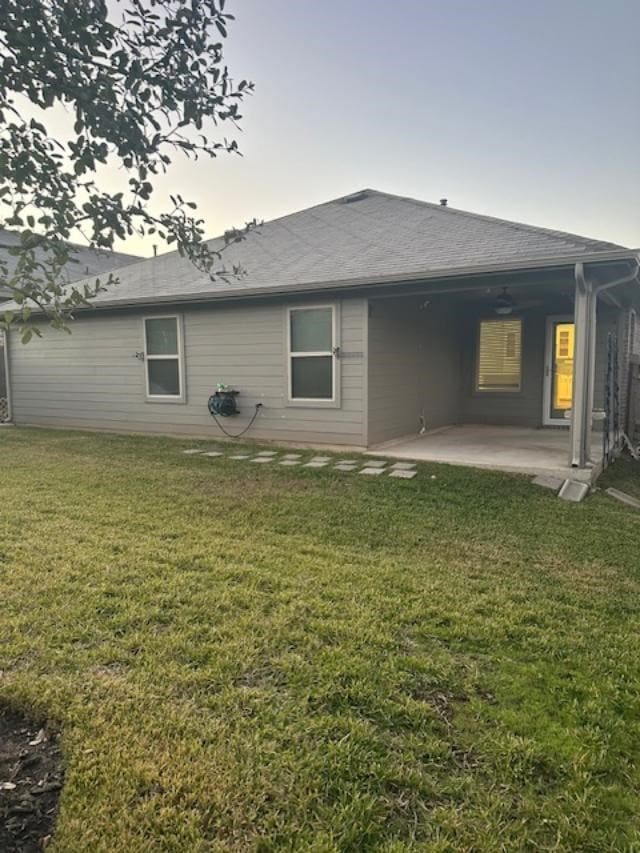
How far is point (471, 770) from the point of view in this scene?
1.74 meters

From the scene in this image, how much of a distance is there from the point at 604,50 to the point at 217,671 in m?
10.2

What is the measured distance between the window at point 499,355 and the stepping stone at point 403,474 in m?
4.49

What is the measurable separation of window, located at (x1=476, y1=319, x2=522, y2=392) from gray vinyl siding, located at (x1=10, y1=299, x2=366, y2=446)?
3718mm

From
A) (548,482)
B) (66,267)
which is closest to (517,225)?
(548,482)

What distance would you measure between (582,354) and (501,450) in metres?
1.83

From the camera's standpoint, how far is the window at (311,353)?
7.45 meters

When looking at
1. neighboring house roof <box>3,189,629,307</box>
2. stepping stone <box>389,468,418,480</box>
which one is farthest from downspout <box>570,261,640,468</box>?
stepping stone <box>389,468,418,480</box>

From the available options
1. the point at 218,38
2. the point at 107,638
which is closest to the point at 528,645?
the point at 107,638

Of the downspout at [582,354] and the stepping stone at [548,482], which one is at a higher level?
the downspout at [582,354]

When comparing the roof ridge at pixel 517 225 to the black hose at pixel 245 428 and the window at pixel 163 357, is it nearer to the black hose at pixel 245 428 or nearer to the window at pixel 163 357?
the black hose at pixel 245 428

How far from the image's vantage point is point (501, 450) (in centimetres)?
717

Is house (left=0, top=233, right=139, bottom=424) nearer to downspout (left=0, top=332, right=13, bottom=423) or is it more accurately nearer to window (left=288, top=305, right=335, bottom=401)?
Answer: downspout (left=0, top=332, right=13, bottom=423)

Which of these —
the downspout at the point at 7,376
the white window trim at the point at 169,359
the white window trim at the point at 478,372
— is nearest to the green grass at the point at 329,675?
the white window trim at the point at 169,359

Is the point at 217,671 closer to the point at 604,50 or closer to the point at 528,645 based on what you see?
the point at 528,645
